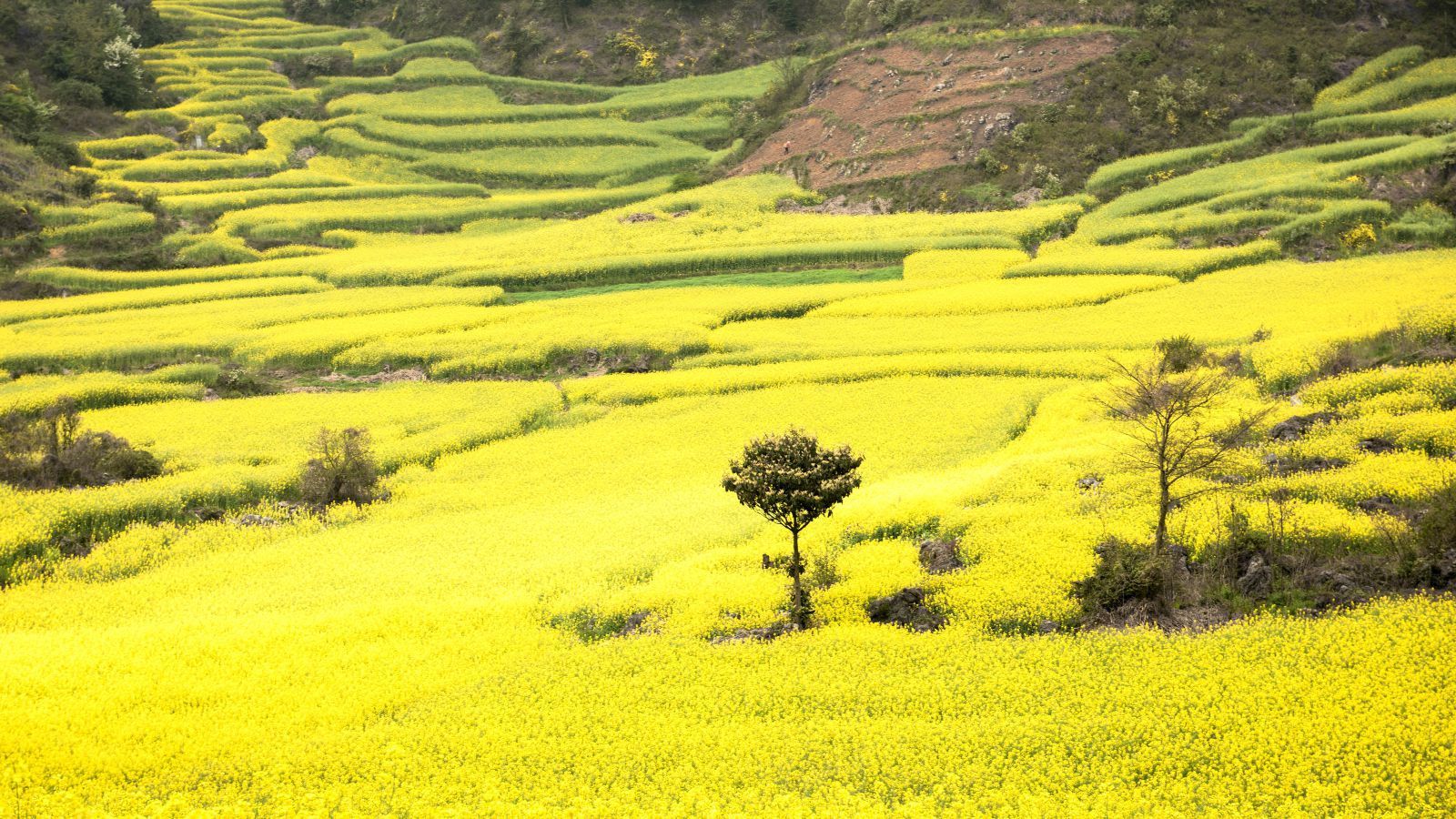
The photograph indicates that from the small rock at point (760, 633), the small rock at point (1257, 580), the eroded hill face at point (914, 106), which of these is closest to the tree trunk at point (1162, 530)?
the small rock at point (1257, 580)

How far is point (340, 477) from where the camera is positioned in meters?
32.8

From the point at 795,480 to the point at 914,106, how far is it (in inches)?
2625

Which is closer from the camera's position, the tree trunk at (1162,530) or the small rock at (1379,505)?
the tree trunk at (1162,530)

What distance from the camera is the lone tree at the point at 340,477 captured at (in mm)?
32625

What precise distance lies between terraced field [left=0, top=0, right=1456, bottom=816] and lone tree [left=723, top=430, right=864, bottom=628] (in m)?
2.27

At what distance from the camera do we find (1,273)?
6469 centimetres

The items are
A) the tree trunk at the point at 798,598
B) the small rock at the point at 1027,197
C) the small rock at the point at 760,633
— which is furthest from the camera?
the small rock at the point at 1027,197

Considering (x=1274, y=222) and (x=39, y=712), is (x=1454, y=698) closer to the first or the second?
(x=39, y=712)

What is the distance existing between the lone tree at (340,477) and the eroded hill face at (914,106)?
5401 cm

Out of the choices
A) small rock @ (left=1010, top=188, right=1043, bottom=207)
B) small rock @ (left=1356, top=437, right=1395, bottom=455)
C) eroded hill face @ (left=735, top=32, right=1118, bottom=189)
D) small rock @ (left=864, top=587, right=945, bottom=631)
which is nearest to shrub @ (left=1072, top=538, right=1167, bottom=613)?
small rock @ (left=864, top=587, right=945, bottom=631)

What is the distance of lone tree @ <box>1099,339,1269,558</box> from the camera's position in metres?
21.1

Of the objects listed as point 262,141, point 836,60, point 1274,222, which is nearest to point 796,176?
point 836,60

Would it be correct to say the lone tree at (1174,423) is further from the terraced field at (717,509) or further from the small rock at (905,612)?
the small rock at (905,612)

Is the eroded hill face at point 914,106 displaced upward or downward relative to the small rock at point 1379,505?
upward
